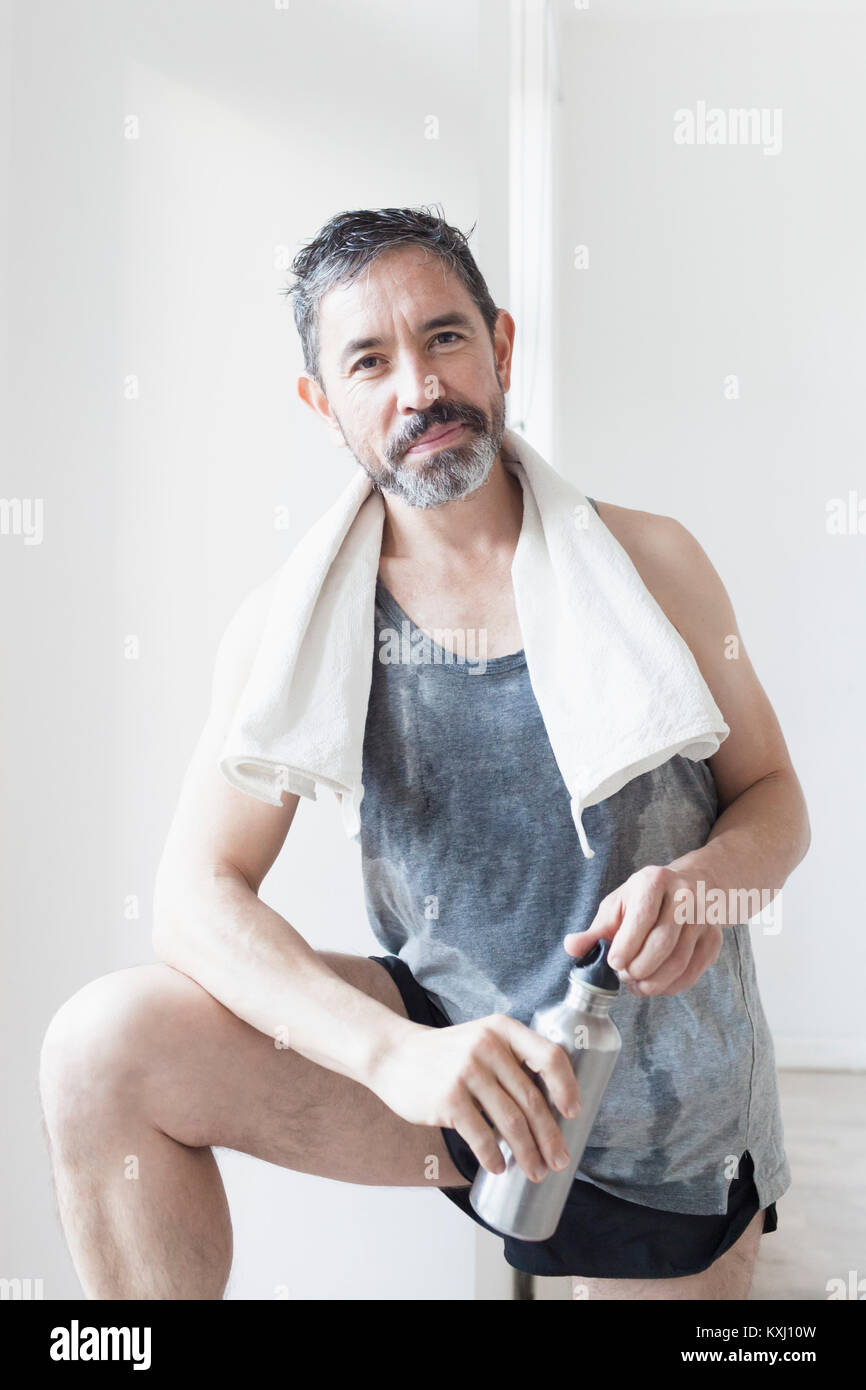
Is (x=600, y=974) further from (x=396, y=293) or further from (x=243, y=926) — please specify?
(x=396, y=293)

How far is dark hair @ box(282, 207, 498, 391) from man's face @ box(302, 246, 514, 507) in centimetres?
1

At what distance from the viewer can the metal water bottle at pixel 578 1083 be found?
0.78m

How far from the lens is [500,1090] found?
2.47ft

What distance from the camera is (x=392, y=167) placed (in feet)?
4.01

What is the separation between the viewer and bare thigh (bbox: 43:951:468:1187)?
2.78ft

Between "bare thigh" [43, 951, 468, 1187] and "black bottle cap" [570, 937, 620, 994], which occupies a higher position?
"black bottle cap" [570, 937, 620, 994]

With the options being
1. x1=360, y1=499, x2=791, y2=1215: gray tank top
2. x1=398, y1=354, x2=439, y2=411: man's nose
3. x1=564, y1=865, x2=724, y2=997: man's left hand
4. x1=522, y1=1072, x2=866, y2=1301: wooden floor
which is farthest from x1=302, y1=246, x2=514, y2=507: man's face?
x1=522, y1=1072, x2=866, y2=1301: wooden floor

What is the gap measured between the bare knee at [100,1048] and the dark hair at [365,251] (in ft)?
1.96

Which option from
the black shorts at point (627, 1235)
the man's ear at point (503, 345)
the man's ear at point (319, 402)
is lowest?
the black shorts at point (627, 1235)

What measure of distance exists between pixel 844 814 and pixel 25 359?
182cm

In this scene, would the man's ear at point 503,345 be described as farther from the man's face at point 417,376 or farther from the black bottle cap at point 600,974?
the black bottle cap at point 600,974

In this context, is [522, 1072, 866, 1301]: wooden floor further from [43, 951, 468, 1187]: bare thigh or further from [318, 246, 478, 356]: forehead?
[318, 246, 478, 356]: forehead

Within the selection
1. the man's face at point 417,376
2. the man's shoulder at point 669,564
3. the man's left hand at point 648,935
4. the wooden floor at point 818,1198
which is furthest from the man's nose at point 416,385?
the wooden floor at point 818,1198
